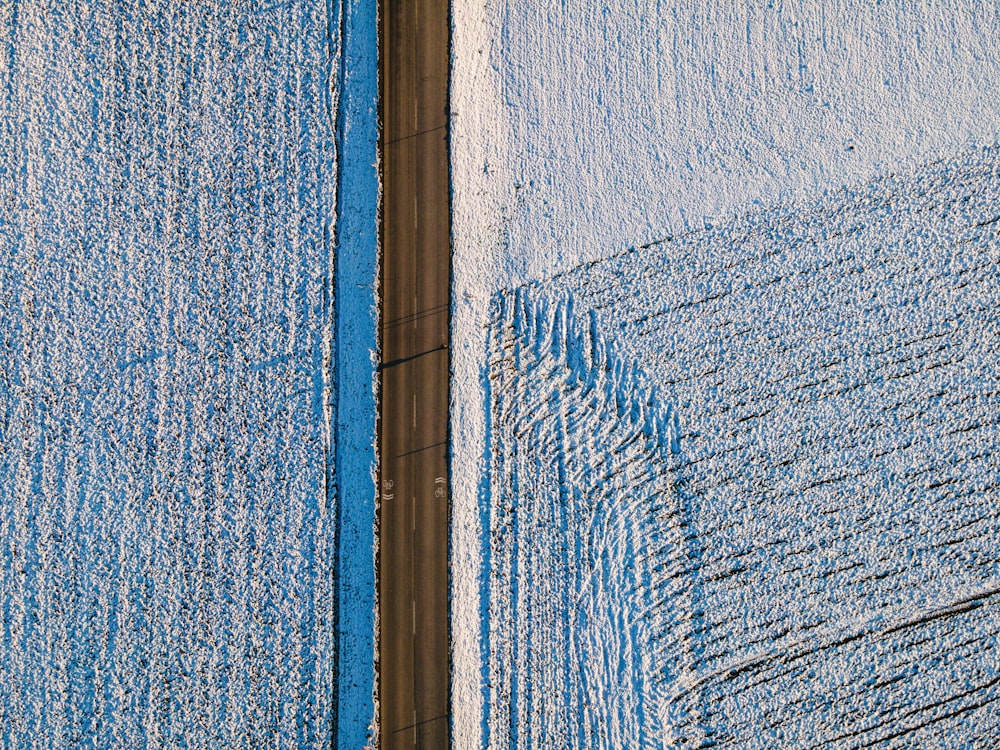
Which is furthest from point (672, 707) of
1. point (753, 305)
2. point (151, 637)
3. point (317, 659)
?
point (151, 637)

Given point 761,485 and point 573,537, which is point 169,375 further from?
point 761,485

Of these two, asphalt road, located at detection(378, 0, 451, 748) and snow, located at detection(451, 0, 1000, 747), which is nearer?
snow, located at detection(451, 0, 1000, 747)

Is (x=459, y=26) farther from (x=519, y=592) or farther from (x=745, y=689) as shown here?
(x=745, y=689)

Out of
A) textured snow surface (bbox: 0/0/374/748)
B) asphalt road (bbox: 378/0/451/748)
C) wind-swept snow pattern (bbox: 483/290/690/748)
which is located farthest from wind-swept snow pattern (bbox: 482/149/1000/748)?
textured snow surface (bbox: 0/0/374/748)

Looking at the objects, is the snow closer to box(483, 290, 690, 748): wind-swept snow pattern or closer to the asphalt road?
box(483, 290, 690, 748): wind-swept snow pattern

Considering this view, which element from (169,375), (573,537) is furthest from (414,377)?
(169,375)
